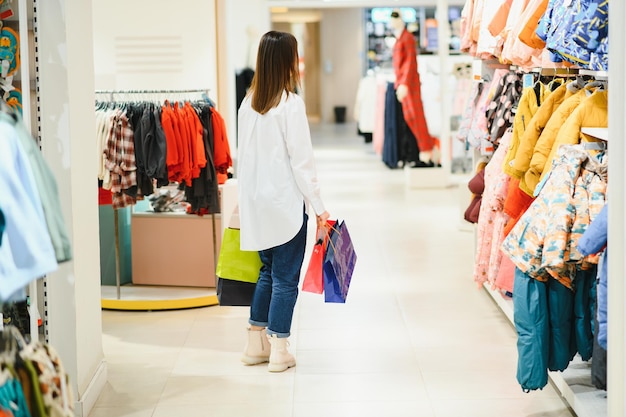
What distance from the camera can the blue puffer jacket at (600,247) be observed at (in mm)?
3535

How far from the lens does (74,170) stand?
4.19 m

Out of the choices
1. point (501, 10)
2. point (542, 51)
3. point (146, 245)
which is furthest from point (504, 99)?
point (146, 245)

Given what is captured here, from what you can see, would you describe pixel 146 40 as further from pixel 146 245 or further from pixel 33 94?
pixel 33 94

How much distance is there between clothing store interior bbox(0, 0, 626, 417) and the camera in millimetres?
3521

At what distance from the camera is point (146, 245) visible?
670 cm

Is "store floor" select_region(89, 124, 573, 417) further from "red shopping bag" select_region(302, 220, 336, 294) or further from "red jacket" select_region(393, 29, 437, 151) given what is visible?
"red jacket" select_region(393, 29, 437, 151)

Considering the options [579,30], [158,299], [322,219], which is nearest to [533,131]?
[579,30]

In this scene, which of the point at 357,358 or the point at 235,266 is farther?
the point at 357,358

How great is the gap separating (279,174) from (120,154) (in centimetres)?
160

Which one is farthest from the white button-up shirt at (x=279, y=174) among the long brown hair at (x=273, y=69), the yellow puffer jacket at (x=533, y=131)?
the yellow puffer jacket at (x=533, y=131)

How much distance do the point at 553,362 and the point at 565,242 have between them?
0.58 meters

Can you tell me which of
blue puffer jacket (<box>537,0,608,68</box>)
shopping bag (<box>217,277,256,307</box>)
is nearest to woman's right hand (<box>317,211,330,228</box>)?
shopping bag (<box>217,277,256,307</box>)

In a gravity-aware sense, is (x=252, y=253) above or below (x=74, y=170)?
below

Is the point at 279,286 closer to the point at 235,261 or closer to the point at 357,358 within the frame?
the point at 235,261
